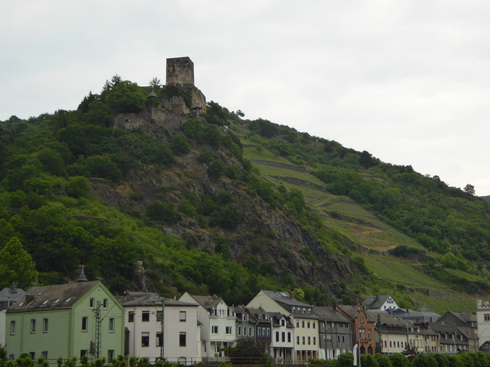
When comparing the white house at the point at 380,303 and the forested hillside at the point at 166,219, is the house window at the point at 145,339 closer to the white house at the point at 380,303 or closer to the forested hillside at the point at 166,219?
the forested hillside at the point at 166,219

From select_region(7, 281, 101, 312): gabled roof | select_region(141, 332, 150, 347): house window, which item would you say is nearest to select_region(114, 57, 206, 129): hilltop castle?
select_region(141, 332, 150, 347): house window

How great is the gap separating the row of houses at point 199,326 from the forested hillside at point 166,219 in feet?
43.4

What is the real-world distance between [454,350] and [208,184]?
197 ft

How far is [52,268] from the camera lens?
366 ft

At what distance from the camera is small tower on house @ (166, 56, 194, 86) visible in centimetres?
18838

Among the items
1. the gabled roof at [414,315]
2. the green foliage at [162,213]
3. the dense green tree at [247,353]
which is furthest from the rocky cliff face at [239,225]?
the dense green tree at [247,353]

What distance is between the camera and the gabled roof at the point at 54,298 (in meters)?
75.4

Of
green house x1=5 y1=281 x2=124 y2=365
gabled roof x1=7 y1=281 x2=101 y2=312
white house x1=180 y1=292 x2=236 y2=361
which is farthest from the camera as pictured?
white house x1=180 y1=292 x2=236 y2=361

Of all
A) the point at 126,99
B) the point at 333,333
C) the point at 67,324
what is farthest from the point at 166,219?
the point at 67,324

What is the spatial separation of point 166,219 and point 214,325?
52832 millimetres

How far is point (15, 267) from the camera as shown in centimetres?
9762

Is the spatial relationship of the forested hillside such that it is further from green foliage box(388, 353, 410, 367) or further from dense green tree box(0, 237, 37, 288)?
green foliage box(388, 353, 410, 367)

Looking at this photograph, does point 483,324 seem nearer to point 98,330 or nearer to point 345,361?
point 345,361

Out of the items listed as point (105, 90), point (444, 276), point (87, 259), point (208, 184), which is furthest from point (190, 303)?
point (444, 276)
